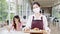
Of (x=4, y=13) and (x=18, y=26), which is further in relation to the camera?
(x=4, y=13)

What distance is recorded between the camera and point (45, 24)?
85.1 inches

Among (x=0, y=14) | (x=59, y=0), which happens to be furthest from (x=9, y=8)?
(x=59, y=0)

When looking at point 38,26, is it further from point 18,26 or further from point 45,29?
point 18,26

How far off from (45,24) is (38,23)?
0.12 meters

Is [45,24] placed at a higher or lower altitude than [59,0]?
lower

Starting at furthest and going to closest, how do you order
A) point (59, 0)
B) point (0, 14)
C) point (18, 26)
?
point (59, 0)
point (0, 14)
point (18, 26)

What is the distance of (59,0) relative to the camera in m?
11.1

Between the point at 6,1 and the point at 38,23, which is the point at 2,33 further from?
the point at 6,1

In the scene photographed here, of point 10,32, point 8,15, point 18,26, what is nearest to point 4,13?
point 8,15

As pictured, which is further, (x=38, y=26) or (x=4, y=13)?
(x=4, y=13)

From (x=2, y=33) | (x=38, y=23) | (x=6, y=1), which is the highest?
(x=6, y=1)

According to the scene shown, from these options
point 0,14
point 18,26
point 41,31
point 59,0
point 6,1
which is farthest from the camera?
point 59,0

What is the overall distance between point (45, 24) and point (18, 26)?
1.77 feet

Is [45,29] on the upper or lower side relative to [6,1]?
lower
